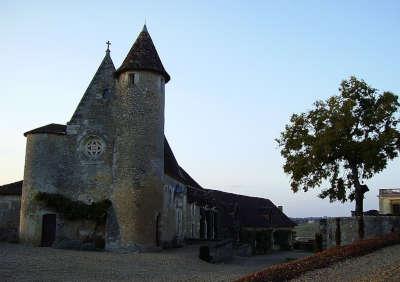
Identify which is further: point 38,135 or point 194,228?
point 194,228

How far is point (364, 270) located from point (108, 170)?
17283 mm

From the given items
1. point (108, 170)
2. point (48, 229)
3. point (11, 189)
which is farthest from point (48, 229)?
point (11, 189)

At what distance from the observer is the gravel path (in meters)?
14.0

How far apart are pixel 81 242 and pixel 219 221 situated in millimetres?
20856

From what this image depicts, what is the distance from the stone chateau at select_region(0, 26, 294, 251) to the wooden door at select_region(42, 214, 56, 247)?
0.06 meters

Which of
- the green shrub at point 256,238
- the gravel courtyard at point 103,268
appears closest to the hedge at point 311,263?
the gravel courtyard at point 103,268

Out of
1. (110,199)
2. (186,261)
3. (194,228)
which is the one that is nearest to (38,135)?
(110,199)

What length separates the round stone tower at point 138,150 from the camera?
25.9 meters

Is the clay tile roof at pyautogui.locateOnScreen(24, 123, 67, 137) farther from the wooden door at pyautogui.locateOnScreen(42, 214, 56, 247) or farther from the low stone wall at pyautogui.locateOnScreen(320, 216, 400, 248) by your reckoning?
the low stone wall at pyautogui.locateOnScreen(320, 216, 400, 248)

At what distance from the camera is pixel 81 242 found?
89.9 feet

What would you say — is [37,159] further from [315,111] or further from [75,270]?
[315,111]

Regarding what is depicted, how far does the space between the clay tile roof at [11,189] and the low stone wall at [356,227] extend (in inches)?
813

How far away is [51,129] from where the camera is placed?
2931 centimetres

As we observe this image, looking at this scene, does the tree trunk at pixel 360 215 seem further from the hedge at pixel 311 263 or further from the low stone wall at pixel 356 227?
the hedge at pixel 311 263
